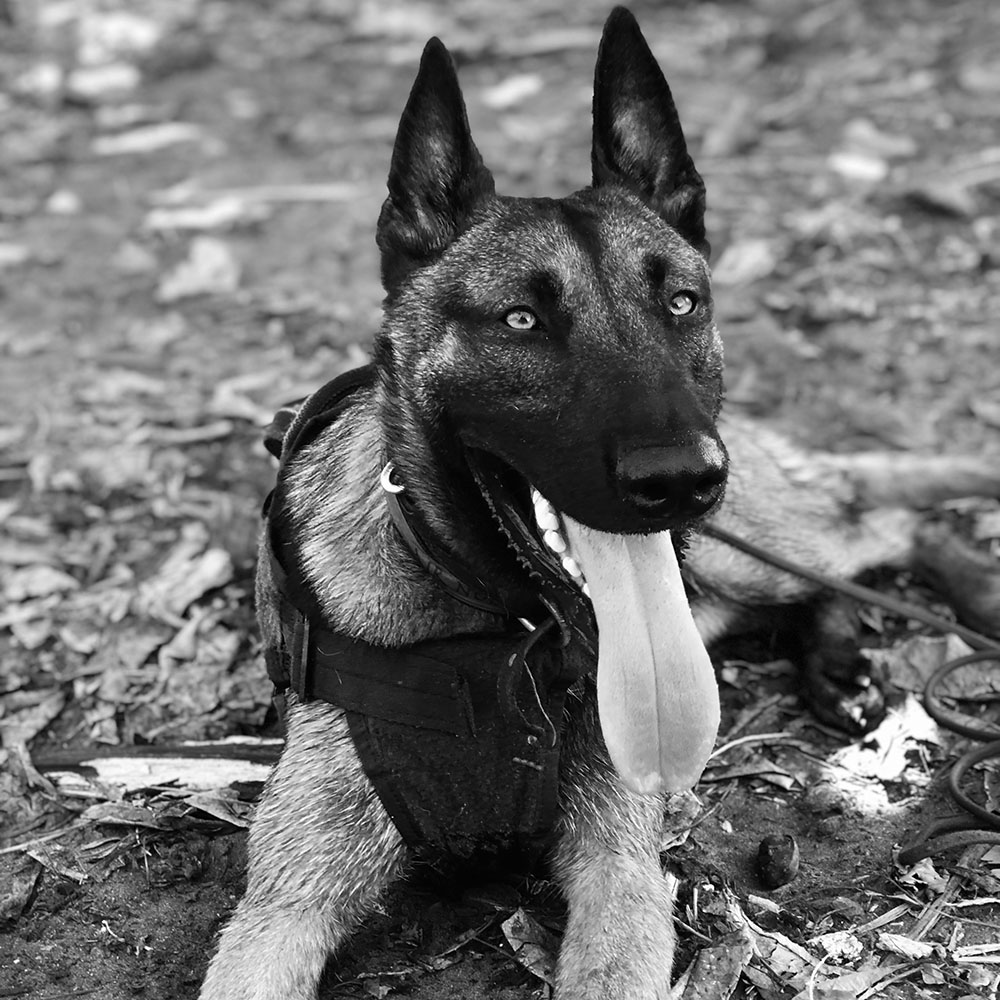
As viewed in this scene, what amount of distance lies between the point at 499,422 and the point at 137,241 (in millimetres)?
6285

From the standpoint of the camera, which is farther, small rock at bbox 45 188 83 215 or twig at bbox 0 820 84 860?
small rock at bbox 45 188 83 215

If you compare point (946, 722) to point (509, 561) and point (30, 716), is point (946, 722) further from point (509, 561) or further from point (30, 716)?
point (30, 716)

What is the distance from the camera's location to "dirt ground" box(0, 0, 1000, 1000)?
12.2 ft

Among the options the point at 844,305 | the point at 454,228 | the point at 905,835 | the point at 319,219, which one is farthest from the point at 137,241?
the point at 905,835

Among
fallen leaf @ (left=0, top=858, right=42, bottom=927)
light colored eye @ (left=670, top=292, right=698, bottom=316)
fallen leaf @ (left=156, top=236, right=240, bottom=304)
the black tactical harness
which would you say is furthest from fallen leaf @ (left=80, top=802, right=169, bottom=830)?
fallen leaf @ (left=156, top=236, right=240, bottom=304)

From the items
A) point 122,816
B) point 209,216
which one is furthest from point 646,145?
point 209,216

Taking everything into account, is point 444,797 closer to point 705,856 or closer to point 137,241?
point 705,856

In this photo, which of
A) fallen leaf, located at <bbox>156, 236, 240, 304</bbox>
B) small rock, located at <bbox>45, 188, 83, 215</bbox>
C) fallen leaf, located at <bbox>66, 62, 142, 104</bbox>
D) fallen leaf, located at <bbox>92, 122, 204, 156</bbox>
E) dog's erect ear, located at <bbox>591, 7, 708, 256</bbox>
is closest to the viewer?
dog's erect ear, located at <bbox>591, 7, 708, 256</bbox>

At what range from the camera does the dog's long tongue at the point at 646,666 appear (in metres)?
3.19

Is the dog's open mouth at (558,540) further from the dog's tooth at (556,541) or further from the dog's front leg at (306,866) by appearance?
the dog's front leg at (306,866)

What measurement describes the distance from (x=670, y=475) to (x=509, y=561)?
686 millimetres

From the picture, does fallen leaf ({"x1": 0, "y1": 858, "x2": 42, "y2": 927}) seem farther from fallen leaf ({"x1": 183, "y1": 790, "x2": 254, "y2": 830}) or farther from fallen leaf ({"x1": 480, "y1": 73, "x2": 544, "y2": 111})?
fallen leaf ({"x1": 480, "y1": 73, "x2": 544, "y2": 111})

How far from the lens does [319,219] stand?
896cm

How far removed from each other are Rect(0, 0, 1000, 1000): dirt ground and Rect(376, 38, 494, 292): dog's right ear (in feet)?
6.26
